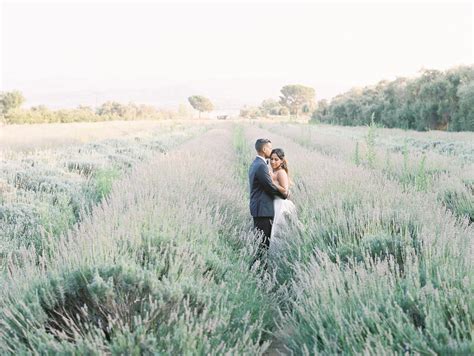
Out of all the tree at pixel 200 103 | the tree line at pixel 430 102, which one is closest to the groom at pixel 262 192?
the tree line at pixel 430 102

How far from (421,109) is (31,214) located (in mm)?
25674

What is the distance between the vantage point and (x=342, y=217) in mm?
4578

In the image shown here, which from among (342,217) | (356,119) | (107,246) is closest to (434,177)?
(342,217)

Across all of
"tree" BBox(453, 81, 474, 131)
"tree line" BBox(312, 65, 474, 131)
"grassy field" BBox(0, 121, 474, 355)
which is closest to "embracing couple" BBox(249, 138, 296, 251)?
"grassy field" BBox(0, 121, 474, 355)

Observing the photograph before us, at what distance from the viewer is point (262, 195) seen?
5777 mm

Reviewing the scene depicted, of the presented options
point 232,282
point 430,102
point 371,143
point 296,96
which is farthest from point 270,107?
point 232,282

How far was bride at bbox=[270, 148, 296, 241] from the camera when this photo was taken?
555cm

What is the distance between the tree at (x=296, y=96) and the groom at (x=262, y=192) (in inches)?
4544

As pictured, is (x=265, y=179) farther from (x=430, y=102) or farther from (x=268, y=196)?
(x=430, y=102)

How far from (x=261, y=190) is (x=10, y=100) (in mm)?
69200

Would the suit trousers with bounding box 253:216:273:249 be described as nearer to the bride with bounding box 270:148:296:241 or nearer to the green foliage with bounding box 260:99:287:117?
the bride with bounding box 270:148:296:241

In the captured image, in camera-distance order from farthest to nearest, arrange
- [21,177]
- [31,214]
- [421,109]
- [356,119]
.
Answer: [356,119]
[421,109]
[21,177]
[31,214]

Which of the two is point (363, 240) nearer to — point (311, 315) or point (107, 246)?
point (311, 315)

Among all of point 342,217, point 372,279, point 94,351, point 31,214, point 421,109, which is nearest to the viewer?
point 94,351
